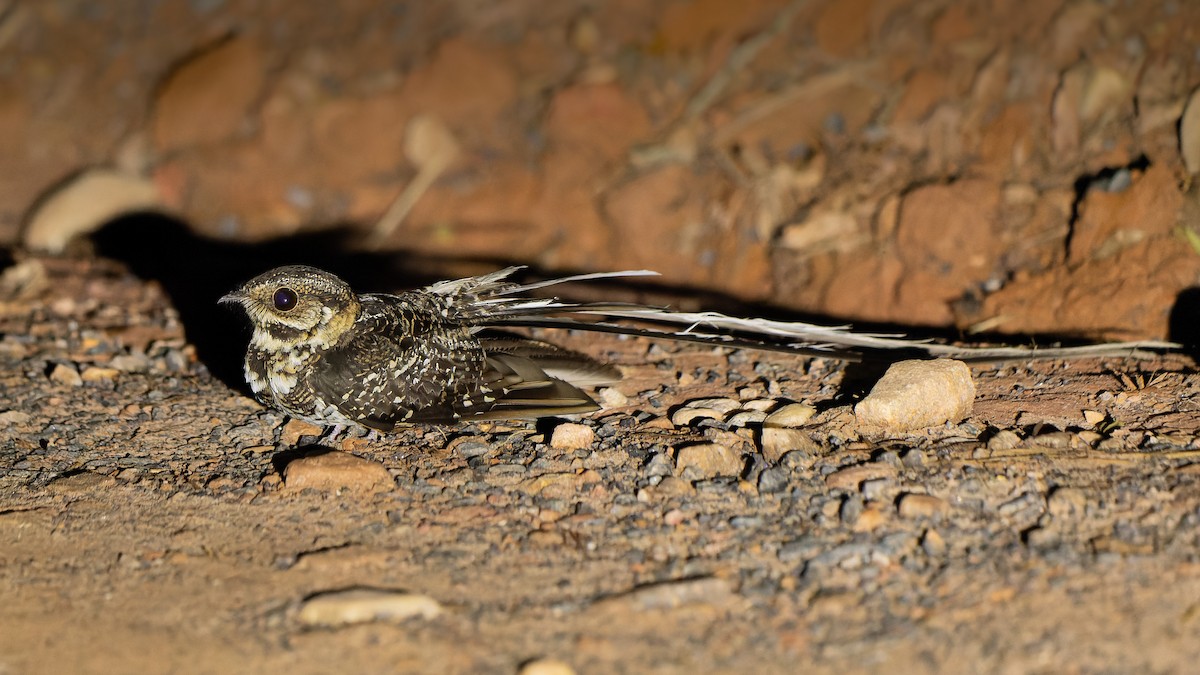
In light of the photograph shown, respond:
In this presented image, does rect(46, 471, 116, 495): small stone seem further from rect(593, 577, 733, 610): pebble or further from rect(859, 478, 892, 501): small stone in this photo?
rect(859, 478, 892, 501): small stone

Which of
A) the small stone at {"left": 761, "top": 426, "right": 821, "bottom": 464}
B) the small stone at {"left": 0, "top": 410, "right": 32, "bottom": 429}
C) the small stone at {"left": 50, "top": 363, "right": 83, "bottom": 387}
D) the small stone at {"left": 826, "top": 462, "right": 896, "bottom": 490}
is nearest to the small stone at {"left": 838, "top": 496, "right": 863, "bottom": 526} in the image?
the small stone at {"left": 826, "top": 462, "right": 896, "bottom": 490}

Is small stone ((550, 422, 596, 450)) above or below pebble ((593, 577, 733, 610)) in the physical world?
above

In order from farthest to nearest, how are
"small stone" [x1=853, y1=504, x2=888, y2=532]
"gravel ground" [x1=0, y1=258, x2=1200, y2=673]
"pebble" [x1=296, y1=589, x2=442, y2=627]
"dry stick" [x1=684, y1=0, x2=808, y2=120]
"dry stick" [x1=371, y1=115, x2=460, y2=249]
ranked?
"dry stick" [x1=371, y1=115, x2=460, y2=249] → "dry stick" [x1=684, y1=0, x2=808, y2=120] → "small stone" [x1=853, y1=504, x2=888, y2=532] → "pebble" [x1=296, y1=589, x2=442, y2=627] → "gravel ground" [x1=0, y1=258, x2=1200, y2=673]

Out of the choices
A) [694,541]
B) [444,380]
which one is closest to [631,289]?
[444,380]

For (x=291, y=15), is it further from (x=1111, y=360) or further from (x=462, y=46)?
(x=1111, y=360)

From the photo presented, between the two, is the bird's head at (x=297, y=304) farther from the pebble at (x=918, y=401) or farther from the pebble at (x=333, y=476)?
the pebble at (x=918, y=401)

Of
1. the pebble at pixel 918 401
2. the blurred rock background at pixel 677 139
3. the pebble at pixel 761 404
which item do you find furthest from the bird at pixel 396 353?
the blurred rock background at pixel 677 139
